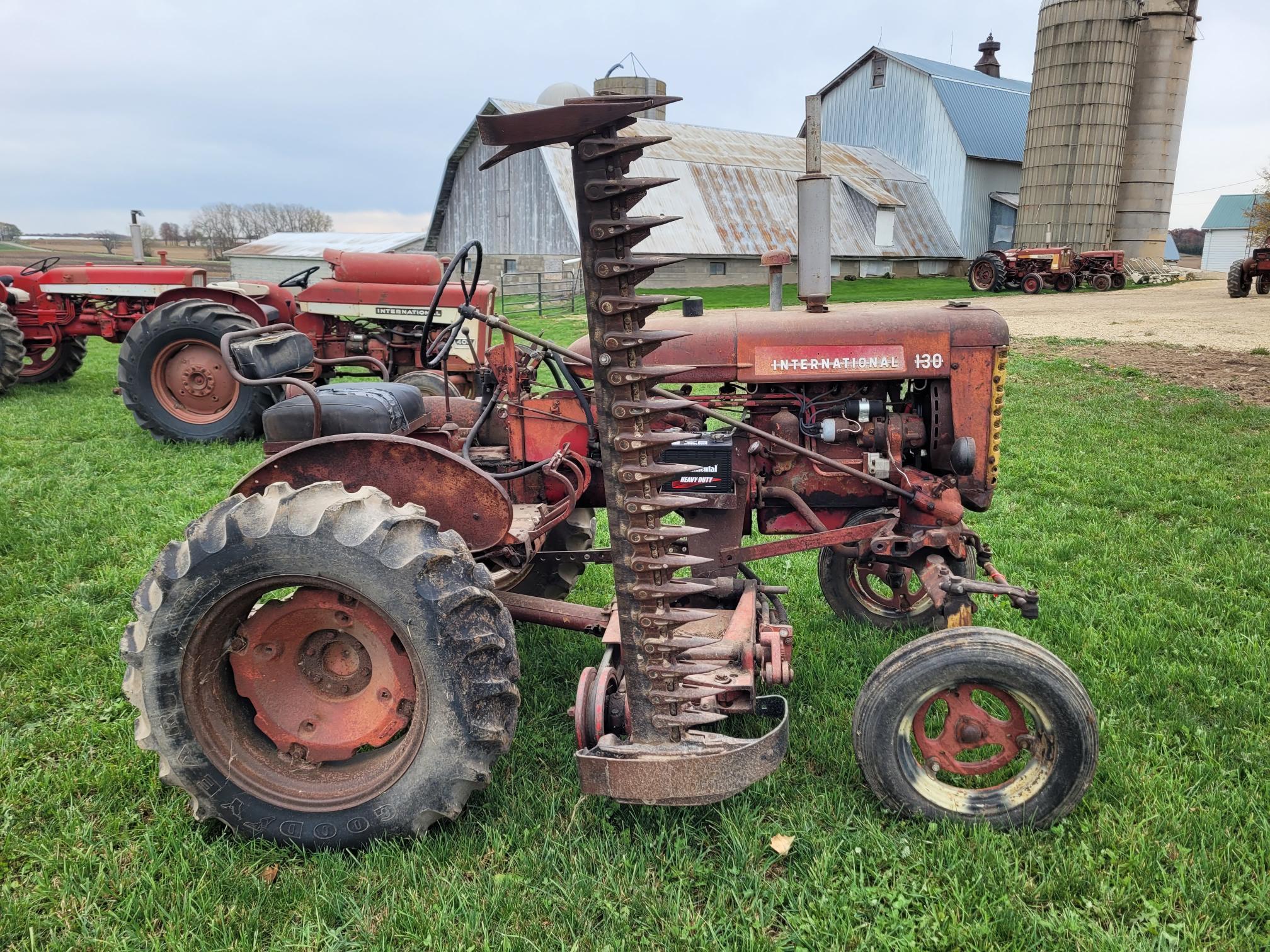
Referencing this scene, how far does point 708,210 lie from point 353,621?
2610cm

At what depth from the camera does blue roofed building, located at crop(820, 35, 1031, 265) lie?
32.5 metres

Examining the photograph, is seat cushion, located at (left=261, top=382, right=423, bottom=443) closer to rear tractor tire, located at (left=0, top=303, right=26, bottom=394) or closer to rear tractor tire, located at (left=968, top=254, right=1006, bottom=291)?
rear tractor tire, located at (left=0, top=303, right=26, bottom=394)

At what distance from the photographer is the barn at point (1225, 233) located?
48906 millimetres

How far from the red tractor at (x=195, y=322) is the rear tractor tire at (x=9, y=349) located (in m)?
0.01

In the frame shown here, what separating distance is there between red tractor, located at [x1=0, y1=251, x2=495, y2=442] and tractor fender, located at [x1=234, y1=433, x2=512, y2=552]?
466 cm

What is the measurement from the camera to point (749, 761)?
2.52 meters

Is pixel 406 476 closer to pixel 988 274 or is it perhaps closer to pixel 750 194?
pixel 988 274

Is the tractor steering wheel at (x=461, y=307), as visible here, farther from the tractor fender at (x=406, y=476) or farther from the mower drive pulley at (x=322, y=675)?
the mower drive pulley at (x=322, y=675)

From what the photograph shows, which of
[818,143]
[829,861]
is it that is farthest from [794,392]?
[829,861]

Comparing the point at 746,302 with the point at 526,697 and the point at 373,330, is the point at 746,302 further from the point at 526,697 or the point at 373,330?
the point at 526,697

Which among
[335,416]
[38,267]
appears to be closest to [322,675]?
[335,416]

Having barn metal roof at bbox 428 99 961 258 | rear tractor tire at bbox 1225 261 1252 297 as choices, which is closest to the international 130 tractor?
barn metal roof at bbox 428 99 961 258

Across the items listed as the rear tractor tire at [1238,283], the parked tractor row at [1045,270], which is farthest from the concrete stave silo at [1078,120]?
the rear tractor tire at [1238,283]

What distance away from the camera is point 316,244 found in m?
33.5
